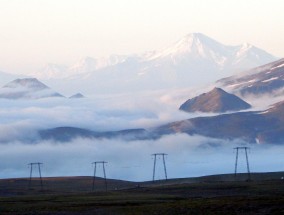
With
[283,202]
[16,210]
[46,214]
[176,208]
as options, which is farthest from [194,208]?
[16,210]

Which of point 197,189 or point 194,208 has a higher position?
point 197,189

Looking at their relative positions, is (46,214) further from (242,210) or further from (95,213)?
(242,210)

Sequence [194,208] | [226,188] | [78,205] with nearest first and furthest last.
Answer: [194,208]
[78,205]
[226,188]

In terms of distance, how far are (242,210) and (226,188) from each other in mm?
66735

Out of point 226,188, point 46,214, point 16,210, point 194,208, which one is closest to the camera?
point 194,208

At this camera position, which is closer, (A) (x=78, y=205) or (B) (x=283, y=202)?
(B) (x=283, y=202)

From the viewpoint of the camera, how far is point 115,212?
312 feet

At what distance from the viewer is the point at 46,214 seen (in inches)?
3711

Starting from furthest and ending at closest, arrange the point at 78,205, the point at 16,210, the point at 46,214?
1. the point at 78,205
2. the point at 16,210
3. the point at 46,214

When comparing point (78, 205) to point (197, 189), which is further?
point (197, 189)

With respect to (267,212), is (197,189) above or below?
above

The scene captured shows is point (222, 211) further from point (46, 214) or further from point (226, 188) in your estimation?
point (226, 188)

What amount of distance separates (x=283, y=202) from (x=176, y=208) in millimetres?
10842

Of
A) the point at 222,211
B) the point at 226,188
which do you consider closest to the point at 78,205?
the point at 222,211
